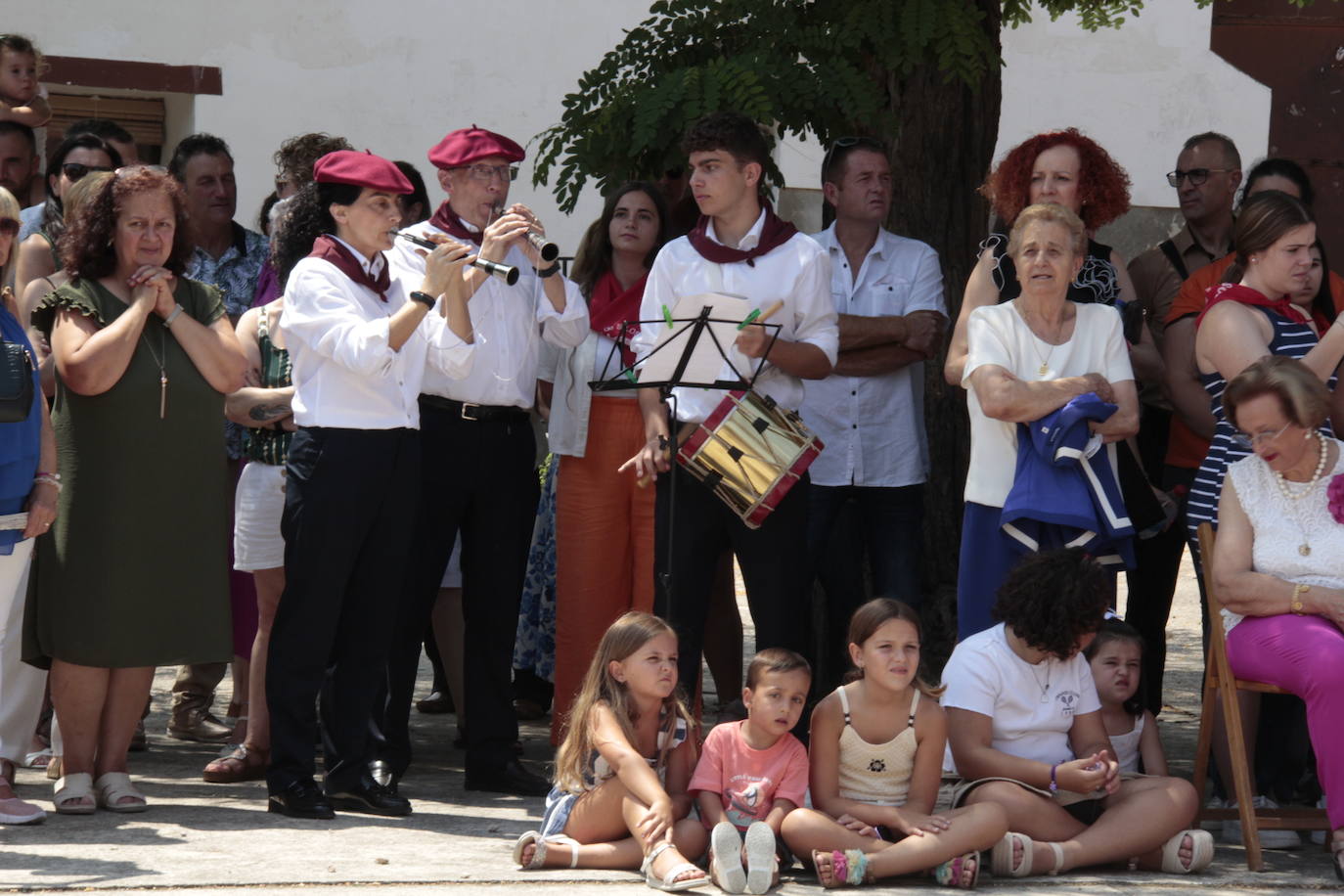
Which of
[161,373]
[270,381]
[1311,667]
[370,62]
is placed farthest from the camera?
[370,62]

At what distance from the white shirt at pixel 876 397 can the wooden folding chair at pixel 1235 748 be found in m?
1.13

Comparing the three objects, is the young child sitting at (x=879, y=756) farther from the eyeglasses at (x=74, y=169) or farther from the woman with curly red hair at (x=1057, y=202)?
the eyeglasses at (x=74, y=169)

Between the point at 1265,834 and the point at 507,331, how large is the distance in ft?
9.17

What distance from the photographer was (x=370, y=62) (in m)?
11.5

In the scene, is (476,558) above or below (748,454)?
below

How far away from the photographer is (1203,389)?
6.23m

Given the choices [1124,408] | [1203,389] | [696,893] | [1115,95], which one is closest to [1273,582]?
[1124,408]

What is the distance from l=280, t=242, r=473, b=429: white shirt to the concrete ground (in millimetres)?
1180

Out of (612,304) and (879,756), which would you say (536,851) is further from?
(612,304)

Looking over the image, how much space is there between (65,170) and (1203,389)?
3.99m

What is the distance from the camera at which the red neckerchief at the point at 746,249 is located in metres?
5.79

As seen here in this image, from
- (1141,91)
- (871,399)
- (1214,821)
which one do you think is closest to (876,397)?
(871,399)

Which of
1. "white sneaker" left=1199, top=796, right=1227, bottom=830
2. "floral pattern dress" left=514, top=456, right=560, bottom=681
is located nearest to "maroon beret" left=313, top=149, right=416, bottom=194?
"floral pattern dress" left=514, top=456, right=560, bottom=681

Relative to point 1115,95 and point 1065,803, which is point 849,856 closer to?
point 1065,803
